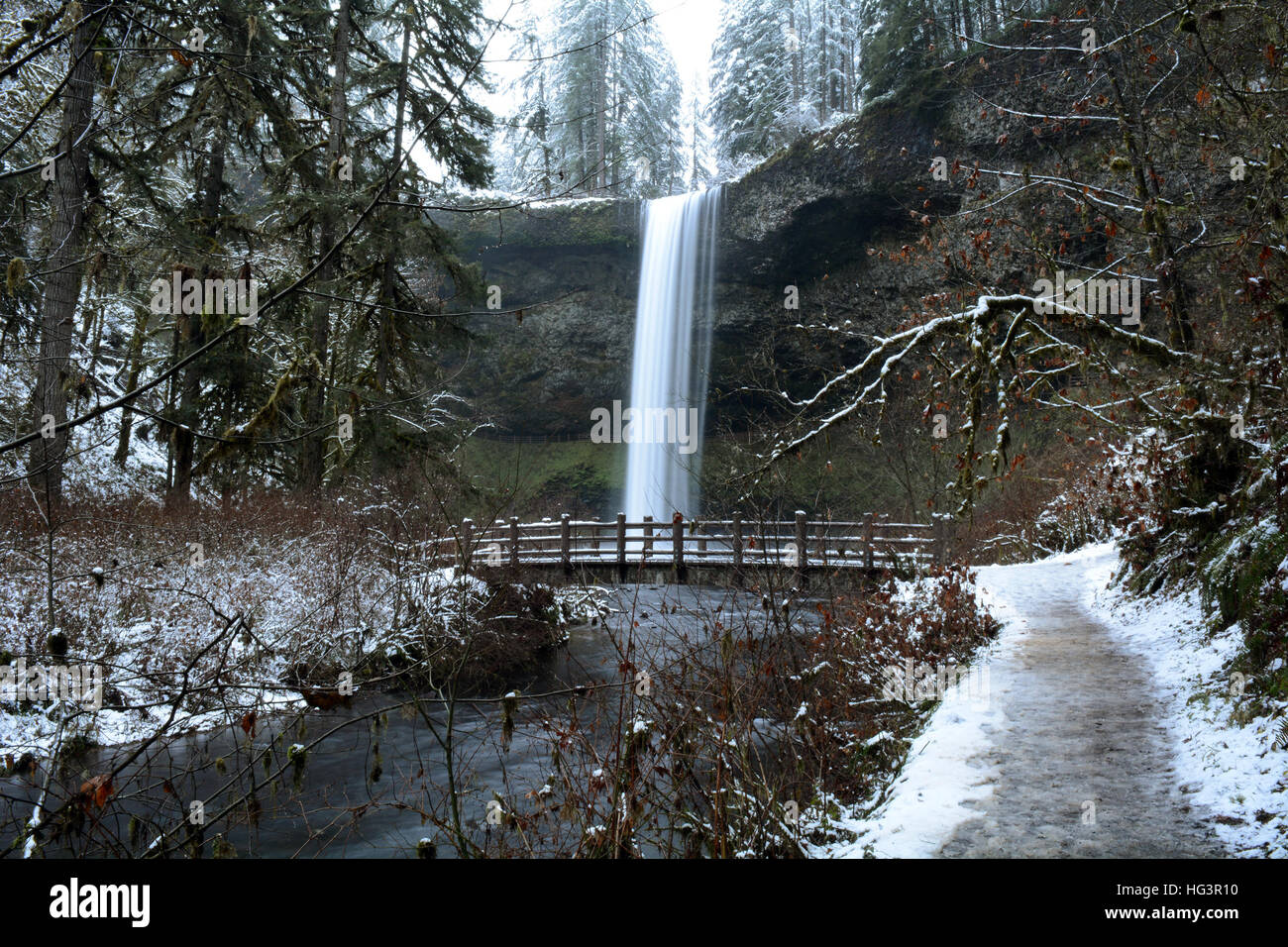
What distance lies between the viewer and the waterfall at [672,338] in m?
30.1

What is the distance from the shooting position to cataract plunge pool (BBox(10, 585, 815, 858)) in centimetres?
379

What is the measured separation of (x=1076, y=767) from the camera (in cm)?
408

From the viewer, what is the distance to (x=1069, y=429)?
603 inches

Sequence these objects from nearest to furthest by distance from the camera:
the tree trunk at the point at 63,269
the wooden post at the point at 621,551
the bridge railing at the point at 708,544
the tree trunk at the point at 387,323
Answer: the tree trunk at the point at 63,269, the tree trunk at the point at 387,323, the bridge railing at the point at 708,544, the wooden post at the point at 621,551

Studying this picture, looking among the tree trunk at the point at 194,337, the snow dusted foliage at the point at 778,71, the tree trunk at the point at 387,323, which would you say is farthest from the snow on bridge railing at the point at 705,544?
the snow dusted foliage at the point at 778,71

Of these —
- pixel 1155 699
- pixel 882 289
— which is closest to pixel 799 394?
pixel 882 289

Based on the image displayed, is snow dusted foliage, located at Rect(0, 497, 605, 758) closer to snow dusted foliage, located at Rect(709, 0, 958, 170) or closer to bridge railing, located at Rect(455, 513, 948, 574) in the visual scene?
bridge railing, located at Rect(455, 513, 948, 574)

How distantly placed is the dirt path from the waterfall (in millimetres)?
23716

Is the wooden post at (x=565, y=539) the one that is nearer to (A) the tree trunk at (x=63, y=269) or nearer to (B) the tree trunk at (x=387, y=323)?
(B) the tree trunk at (x=387, y=323)

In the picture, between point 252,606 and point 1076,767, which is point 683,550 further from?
point 1076,767

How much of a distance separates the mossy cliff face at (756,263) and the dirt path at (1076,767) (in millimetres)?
15443

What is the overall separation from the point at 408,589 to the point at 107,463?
13757 millimetres

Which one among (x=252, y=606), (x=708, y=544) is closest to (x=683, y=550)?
(x=708, y=544)
